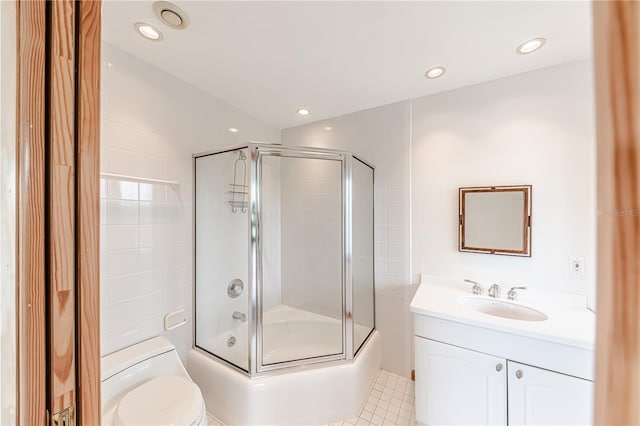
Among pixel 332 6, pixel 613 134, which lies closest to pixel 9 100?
pixel 613 134

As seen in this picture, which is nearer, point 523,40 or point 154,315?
point 523,40

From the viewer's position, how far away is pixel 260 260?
169cm

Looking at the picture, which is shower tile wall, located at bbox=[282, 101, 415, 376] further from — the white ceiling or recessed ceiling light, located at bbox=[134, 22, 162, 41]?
recessed ceiling light, located at bbox=[134, 22, 162, 41]

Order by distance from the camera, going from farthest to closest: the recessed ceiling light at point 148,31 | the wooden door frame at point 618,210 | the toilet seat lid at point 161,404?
the recessed ceiling light at point 148,31 → the toilet seat lid at point 161,404 → the wooden door frame at point 618,210

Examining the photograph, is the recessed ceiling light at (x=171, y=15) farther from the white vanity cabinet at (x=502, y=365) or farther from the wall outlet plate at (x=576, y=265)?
the wall outlet plate at (x=576, y=265)

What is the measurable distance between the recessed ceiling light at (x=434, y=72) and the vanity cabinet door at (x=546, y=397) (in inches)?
69.1

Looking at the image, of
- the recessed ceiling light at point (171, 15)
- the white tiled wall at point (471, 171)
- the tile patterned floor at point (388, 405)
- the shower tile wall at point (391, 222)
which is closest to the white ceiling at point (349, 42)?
the recessed ceiling light at point (171, 15)

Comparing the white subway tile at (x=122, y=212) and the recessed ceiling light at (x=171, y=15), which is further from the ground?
the recessed ceiling light at (x=171, y=15)

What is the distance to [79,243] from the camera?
417mm

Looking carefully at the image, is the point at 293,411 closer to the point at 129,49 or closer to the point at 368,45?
the point at 368,45

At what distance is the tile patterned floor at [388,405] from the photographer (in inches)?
63.6

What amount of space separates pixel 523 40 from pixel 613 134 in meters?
1.72

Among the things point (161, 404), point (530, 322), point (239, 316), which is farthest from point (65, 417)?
point (530, 322)

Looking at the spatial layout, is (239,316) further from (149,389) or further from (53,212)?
(53,212)
